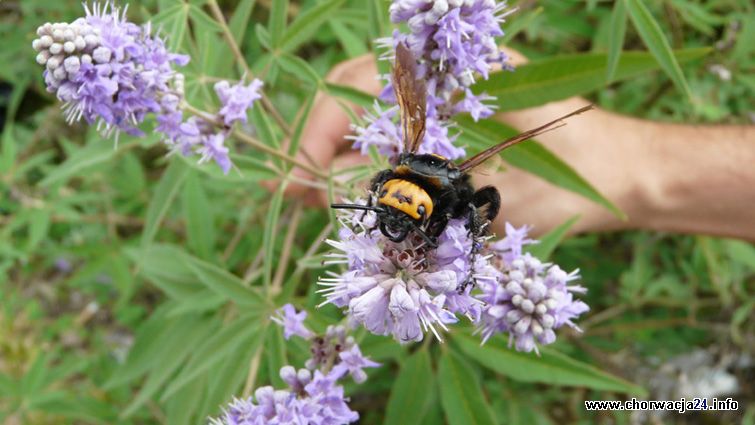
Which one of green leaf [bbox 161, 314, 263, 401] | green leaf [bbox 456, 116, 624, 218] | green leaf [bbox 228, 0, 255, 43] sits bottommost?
green leaf [bbox 161, 314, 263, 401]

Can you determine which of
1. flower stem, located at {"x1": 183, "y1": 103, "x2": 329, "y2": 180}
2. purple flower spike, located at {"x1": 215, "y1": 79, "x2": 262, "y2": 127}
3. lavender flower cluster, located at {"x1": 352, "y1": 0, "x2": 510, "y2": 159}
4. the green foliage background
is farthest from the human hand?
lavender flower cluster, located at {"x1": 352, "y1": 0, "x2": 510, "y2": 159}

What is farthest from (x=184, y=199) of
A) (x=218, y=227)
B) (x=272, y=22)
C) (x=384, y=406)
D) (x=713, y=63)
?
(x=713, y=63)

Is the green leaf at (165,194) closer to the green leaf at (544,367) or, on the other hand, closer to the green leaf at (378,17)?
the green leaf at (378,17)

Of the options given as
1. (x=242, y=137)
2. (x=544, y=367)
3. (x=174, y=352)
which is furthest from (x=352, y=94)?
(x=174, y=352)

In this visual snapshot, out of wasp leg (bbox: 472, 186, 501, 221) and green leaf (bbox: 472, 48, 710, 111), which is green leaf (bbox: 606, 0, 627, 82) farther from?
wasp leg (bbox: 472, 186, 501, 221)

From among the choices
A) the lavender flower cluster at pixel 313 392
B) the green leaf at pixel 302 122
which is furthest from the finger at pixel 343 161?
the lavender flower cluster at pixel 313 392

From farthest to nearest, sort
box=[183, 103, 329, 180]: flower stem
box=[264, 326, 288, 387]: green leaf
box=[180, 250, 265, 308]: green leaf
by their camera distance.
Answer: box=[180, 250, 265, 308]: green leaf → box=[264, 326, 288, 387]: green leaf → box=[183, 103, 329, 180]: flower stem
